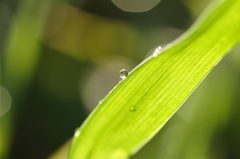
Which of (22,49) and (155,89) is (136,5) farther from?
(155,89)

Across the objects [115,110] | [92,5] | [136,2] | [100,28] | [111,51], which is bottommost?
[115,110]

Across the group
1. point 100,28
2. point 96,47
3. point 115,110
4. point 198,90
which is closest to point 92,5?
point 100,28

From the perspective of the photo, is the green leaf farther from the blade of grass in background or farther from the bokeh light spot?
the bokeh light spot

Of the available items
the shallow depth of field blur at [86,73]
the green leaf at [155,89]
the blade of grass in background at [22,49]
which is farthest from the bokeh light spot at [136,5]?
the green leaf at [155,89]

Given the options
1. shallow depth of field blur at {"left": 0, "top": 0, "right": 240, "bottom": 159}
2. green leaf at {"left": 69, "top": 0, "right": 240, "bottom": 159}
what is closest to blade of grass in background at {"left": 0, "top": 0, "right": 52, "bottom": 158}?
shallow depth of field blur at {"left": 0, "top": 0, "right": 240, "bottom": 159}

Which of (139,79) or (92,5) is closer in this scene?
(139,79)

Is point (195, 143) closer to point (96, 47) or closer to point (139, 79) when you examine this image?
point (139, 79)

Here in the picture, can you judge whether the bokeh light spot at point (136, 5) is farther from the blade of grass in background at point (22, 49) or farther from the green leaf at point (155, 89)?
the green leaf at point (155, 89)
